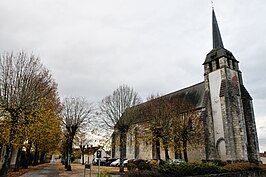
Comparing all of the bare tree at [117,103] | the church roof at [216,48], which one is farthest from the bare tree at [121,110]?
the church roof at [216,48]

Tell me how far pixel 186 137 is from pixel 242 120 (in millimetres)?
9618

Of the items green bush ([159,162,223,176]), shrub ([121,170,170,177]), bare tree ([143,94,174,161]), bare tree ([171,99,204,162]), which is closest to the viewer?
shrub ([121,170,170,177])

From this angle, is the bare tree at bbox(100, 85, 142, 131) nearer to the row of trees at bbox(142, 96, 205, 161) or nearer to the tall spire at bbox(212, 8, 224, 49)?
the row of trees at bbox(142, 96, 205, 161)

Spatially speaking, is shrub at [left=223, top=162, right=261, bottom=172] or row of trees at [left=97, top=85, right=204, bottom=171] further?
row of trees at [left=97, top=85, right=204, bottom=171]

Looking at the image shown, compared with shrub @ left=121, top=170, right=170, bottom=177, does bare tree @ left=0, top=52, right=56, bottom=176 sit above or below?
above

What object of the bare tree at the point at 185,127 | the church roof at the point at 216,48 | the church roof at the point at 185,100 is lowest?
the bare tree at the point at 185,127

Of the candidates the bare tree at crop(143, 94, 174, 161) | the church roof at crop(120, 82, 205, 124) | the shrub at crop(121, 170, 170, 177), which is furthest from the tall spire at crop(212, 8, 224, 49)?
the shrub at crop(121, 170, 170, 177)

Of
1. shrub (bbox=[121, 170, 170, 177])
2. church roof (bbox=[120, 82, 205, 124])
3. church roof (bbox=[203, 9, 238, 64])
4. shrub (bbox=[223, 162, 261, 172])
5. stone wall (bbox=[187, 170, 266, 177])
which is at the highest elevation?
church roof (bbox=[203, 9, 238, 64])

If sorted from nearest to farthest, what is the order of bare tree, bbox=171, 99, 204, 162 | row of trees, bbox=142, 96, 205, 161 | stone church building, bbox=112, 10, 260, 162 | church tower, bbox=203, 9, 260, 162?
row of trees, bbox=142, 96, 205, 161, bare tree, bbox=171, 99, 204, 162, stone church building, bbox=112, 10, 260, 162, church tower, bbox=203, 9, 260, 162

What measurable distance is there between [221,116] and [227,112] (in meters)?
1.24

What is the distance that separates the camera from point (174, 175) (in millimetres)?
12469

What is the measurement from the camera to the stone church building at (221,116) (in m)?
29.7

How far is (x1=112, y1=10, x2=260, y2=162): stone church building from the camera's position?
29.7 m

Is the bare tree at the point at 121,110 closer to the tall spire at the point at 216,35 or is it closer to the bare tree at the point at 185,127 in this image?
the bare tree at the point at 185,127
